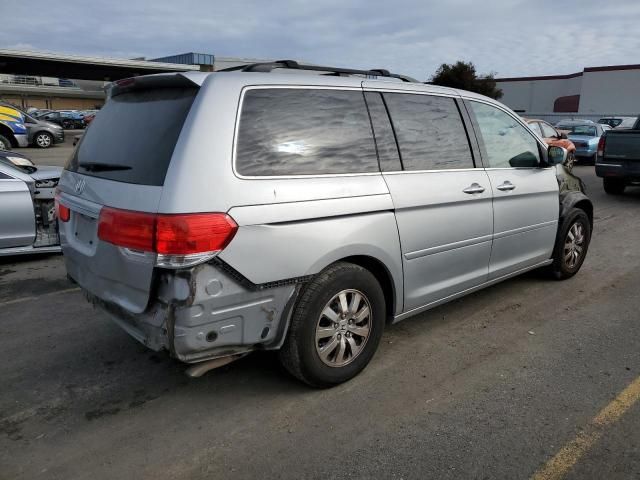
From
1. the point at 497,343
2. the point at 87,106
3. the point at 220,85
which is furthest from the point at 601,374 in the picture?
the point at 87,106

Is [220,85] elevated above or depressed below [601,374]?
above

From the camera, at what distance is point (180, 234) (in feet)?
8.25

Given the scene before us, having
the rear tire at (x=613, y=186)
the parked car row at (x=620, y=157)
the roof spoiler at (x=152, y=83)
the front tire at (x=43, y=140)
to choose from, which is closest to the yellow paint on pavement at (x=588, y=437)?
the roof spoiler at (x=152, y=83)

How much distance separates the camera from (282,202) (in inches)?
110

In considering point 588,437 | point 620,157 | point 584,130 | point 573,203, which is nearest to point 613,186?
point 620,157

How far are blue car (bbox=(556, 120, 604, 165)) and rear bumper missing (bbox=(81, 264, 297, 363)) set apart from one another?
58.9 feet

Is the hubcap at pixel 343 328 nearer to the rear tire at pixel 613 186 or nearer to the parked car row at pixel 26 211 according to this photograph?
the parked car row at pixel 26 211

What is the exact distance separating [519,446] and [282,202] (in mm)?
1775

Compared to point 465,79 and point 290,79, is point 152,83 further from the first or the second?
point 465,79

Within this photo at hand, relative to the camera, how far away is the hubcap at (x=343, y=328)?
3117 mm

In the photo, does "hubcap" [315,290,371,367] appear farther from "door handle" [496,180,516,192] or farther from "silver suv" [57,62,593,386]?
"door handle" [496,180,516,192]

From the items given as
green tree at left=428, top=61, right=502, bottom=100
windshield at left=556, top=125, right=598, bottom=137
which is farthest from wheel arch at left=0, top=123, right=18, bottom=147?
green tree at left=428, top=61, right=502, bottom=100

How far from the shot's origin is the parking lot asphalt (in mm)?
2598

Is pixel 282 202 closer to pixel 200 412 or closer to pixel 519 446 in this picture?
pixel 200 412
